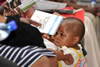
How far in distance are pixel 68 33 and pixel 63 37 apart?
0.09 feet

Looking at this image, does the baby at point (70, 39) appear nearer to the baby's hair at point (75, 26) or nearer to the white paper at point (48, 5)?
the baby's hair at point (75, 26)

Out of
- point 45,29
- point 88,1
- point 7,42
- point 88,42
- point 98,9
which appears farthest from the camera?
point 88,1

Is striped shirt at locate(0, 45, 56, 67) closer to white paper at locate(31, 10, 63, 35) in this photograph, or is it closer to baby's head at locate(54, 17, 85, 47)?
white paper at locate(31, 10, 63, 35)

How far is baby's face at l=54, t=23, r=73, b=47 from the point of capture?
2.89 feet

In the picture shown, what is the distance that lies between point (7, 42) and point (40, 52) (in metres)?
0.08

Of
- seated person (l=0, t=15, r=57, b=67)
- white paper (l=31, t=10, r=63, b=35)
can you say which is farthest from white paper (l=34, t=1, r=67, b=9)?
seated person (l=0, t=15, r=57, b=67)

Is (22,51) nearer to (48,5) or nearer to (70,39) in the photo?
(70,39)

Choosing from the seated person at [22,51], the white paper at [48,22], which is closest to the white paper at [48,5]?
the white paper at [48,22]

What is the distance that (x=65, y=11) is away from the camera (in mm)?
1248

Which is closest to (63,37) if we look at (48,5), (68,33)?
(68,33)

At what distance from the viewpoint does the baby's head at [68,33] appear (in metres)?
0.88

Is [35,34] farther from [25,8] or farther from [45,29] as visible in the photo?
[25,8]

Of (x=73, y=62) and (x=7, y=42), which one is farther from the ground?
(x=7, y=42)

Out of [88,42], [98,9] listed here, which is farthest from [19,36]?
[98,9]
